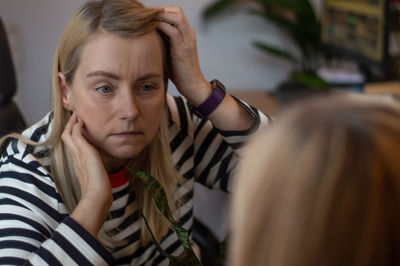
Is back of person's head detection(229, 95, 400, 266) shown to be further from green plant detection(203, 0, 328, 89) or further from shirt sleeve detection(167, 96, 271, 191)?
green plant detection(203, 0, 328, 89)

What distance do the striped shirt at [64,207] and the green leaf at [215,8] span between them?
193 cm

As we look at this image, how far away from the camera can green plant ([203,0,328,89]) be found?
3.16 meters

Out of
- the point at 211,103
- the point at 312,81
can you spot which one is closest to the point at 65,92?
the point at 211,103

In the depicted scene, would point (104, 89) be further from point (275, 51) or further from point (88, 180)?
point (275, 51)

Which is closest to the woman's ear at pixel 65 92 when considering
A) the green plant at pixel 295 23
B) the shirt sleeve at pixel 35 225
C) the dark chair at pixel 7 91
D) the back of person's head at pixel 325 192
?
the shirt sleeve at pixel 35 225

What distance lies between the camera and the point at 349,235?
0.50 metres

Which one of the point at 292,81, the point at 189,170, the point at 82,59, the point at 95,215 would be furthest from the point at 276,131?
Answer: the point at 292,81

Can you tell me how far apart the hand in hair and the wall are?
2047 mm

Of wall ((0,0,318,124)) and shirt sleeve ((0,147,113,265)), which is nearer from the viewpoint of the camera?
shirt sleeve ((0,147,113,265))

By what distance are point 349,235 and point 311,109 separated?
123 millimetres

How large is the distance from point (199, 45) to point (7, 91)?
5.79 ft

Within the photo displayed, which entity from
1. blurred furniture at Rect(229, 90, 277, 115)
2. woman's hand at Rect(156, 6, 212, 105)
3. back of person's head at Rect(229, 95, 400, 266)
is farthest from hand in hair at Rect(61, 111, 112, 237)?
blurred furniture at Rect(229, 90, 277, 115)

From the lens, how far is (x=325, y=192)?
50cm

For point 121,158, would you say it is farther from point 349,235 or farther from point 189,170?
point 349,235
